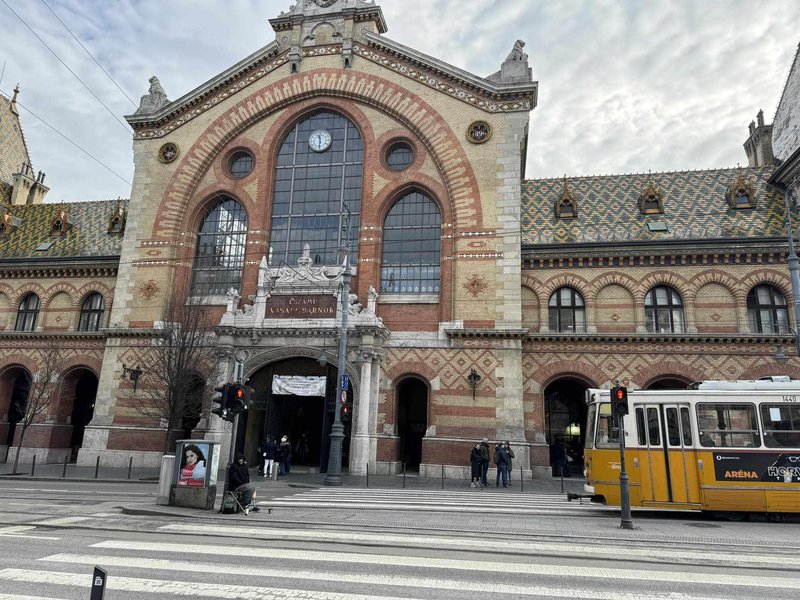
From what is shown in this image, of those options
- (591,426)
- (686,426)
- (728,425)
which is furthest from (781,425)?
(591,426)

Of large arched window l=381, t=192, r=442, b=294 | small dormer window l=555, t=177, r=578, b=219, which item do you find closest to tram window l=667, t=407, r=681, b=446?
large arched window l=381, t=192, r=442, b=294

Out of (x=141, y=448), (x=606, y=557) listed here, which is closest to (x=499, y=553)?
(x=606, y=557)

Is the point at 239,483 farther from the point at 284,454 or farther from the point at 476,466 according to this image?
the point at 284,454

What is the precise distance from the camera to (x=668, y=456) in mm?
14695

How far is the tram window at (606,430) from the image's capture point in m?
15.2

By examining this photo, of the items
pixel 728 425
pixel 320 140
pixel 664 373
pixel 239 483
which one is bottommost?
pixel 239 483

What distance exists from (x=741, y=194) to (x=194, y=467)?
2765cm

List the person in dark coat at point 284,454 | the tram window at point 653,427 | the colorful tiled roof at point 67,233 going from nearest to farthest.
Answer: the tram window at point 653,427, the person in dark coat at point 284,454, the colorful tiled roof at point 67,233

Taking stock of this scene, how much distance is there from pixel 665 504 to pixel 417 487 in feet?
31.0

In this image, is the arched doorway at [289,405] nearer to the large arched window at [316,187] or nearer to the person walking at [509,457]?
the large arched window at [316,187]

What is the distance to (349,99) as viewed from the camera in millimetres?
30641

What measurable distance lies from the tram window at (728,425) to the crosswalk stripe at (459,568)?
679 cm

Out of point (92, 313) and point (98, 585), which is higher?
point (92, 313)

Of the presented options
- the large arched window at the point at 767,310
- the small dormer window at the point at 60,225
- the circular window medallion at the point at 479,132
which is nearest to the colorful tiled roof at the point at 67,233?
the small dormer window at the point at 60,225
